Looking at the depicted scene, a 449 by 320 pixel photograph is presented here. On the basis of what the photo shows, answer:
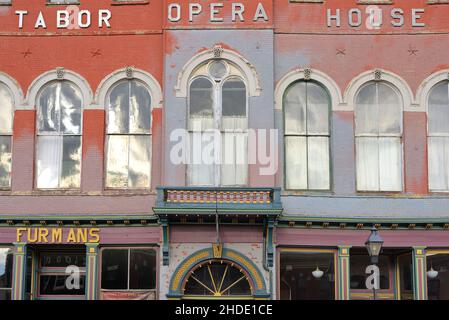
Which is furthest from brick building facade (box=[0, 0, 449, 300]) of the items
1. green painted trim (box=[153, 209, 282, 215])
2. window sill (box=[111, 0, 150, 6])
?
green painted trim (box=[153, 209, 282, 215])

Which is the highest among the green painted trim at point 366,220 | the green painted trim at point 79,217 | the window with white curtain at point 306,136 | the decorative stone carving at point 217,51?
the decorative stone carving at point 217,51

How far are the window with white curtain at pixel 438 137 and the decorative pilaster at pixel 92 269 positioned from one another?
938cm

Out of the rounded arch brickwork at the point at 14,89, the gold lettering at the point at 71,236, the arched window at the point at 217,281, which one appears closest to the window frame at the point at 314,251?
the arched window at the point at 217,281

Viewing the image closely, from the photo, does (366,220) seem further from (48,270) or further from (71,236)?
(48,270)

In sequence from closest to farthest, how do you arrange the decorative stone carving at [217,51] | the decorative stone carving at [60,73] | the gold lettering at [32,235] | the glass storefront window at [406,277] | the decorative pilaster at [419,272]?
the decorative pilaster at [419,272]
the gold lettering at [32,235]
the glass storefront window at [406,277]
the decorative stone carving at [217,51]
the decorative stone carving at [60,73]

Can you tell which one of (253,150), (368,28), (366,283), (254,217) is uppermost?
(368,28)

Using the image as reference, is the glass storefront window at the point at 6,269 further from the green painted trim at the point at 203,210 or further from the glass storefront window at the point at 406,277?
the glass storefront window at the point at 406,277

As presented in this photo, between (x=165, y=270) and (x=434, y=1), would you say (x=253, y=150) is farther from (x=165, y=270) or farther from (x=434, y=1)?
(x=434, y=1)

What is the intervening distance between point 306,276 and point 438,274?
3.61 meters

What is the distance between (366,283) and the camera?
23359 millimetres

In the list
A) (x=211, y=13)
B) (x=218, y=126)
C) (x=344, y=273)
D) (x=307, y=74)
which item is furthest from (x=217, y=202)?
(x=211, y=13)

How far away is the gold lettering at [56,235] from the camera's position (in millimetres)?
23125

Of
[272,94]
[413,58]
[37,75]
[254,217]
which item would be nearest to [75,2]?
[37,75]

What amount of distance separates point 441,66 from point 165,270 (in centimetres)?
952
